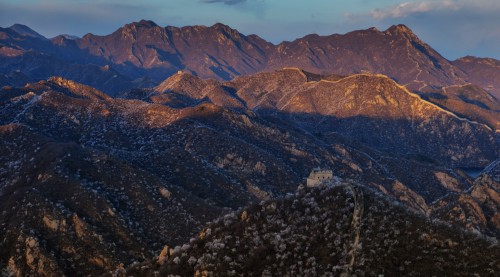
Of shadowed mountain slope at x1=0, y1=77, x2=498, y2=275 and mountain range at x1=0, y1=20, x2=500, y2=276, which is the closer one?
mountain range at x1=0, y1=20, x2=500, y2=276

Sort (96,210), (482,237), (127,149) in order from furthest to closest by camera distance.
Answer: (127,149) → (96,210) → (482,237)

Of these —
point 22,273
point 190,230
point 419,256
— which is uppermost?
point 419,256

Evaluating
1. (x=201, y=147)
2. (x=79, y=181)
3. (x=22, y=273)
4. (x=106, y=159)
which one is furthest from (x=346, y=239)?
(x=201, y=147)

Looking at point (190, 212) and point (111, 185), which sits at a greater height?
point (111, 185)

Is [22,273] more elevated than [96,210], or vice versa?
[96,210]

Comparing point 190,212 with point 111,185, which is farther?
point 111,185

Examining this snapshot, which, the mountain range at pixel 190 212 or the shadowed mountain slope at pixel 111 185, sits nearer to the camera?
the mountain range at pixel 190 212

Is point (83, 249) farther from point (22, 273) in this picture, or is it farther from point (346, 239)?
point (346, 239)

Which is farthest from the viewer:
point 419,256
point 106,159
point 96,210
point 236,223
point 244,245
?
point 106,159

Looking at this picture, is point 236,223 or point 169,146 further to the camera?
point 169,146

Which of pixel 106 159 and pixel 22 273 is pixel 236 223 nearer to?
pixel 22 273
